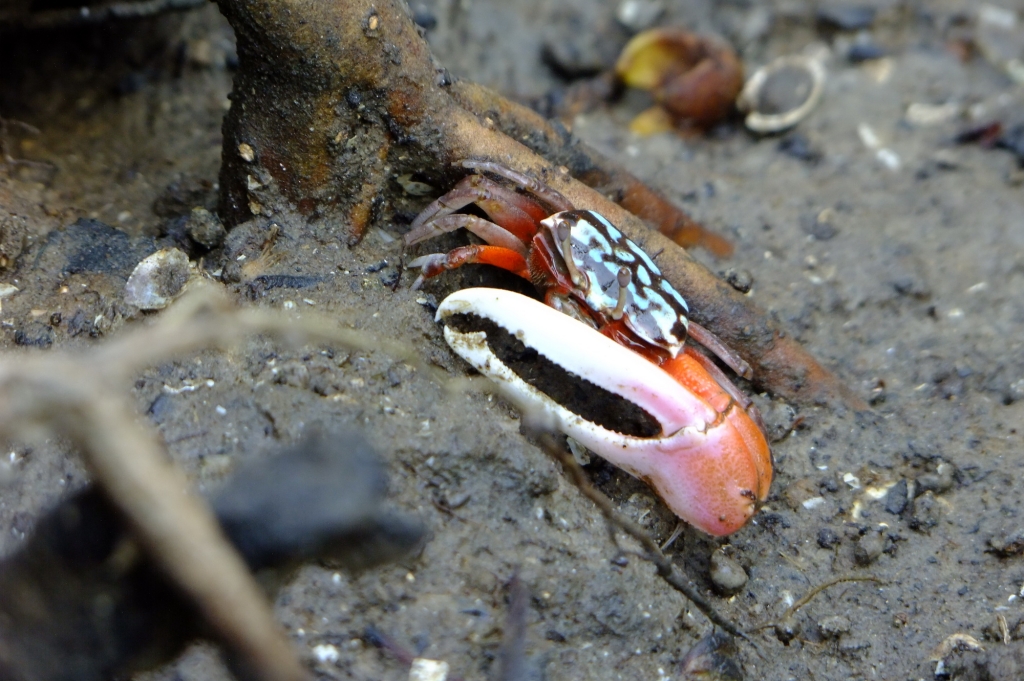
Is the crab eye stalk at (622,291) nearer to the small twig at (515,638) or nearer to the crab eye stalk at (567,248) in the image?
the crab eye stalk at (567,248)

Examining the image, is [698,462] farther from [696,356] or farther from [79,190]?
[79,190]

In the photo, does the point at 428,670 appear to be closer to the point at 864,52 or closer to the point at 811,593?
the point at 811,593

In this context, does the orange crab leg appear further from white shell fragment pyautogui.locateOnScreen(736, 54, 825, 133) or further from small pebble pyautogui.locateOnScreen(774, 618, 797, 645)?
white shell fragment pyautogui.locateOnScreen(736, 54, 825, 133)

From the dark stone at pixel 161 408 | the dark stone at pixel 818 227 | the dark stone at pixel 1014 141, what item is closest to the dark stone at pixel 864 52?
the dark stone at pixel 1014 141

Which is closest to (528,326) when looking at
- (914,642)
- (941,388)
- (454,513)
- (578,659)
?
(454,513)

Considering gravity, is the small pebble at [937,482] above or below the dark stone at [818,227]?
below

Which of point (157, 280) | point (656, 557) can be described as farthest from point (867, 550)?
point (157, 280)

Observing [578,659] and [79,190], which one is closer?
[578,659]
